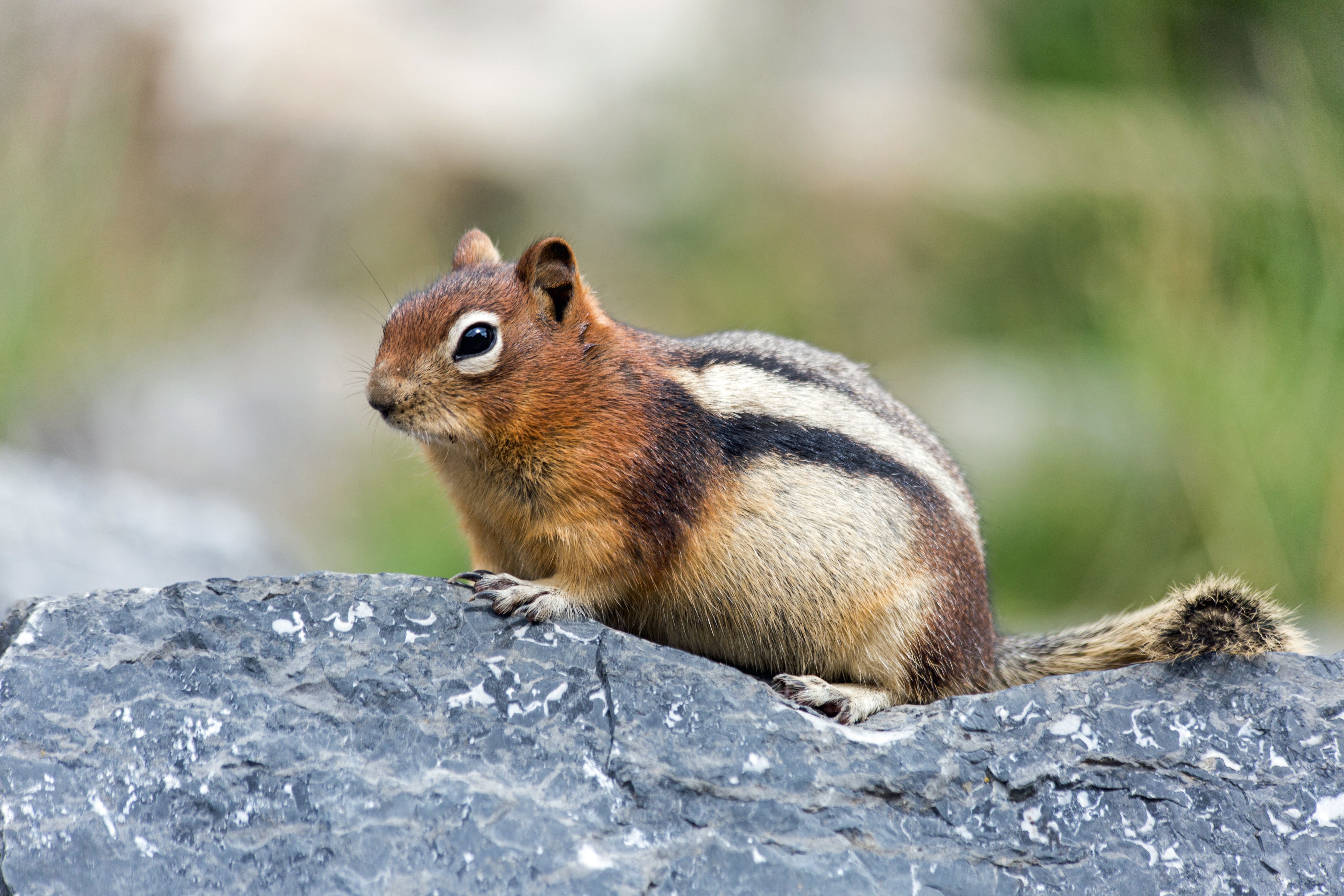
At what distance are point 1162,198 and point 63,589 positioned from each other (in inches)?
327

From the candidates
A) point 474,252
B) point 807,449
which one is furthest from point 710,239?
point 807,449

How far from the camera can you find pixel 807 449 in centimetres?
397

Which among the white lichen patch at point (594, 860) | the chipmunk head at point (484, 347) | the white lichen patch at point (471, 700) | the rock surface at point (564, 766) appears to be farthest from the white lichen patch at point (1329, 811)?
the chipmunk head at point (484, 347)

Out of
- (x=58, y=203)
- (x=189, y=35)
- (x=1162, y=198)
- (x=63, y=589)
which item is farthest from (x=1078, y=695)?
(x=189, y=35)

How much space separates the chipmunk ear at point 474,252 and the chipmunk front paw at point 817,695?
5.91ft

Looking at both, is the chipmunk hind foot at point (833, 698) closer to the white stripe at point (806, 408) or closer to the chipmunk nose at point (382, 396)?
the white stripe at point (806, 408)

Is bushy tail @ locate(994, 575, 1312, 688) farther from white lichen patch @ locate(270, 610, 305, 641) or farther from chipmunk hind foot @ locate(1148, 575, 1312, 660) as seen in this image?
white lichen patch @ locate(270, 610, 305, 641)

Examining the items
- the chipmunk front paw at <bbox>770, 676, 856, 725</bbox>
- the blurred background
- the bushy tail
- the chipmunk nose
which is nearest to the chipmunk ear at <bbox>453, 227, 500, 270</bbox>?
the chipmunk nose

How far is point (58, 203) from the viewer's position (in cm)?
980

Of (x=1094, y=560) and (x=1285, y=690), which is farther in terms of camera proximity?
(x=1094, y=560)

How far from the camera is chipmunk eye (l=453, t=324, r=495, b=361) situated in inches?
151

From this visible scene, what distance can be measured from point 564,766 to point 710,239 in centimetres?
977

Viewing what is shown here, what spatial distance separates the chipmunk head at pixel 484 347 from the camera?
3.78 metres

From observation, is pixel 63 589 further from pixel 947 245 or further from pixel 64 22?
pixel 947 245
